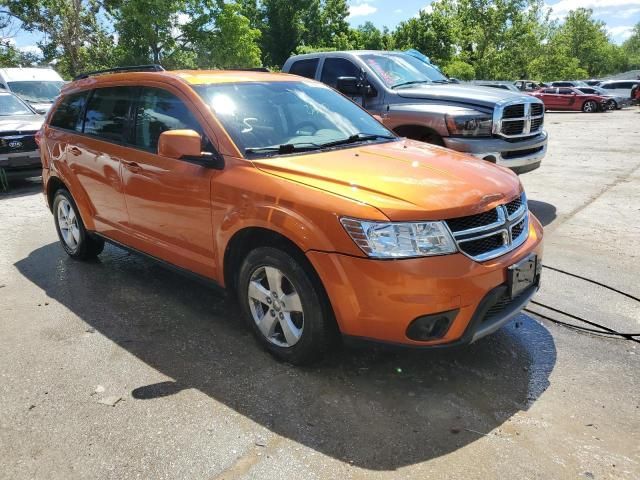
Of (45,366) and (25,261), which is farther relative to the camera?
(25,261)

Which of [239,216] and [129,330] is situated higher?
[239,216]

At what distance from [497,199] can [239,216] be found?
5.09 ft

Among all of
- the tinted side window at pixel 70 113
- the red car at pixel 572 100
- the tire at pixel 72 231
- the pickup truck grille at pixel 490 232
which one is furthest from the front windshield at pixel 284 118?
the red car at pixel 572 100

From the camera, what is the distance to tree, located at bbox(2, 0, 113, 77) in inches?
1048

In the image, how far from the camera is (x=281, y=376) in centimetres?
334

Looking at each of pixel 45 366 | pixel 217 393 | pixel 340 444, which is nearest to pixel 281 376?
pixel 217 393

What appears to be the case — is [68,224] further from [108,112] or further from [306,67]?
[306,67]

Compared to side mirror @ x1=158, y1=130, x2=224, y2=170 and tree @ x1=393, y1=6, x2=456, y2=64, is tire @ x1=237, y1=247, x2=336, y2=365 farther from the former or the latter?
tree @ x1=393, y1=6, x2=456, y2=64

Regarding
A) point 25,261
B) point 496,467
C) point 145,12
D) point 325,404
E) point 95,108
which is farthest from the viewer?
point 145,12

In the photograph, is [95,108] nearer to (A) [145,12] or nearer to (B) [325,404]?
(B) [325,404]

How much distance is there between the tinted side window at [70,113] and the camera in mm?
5164

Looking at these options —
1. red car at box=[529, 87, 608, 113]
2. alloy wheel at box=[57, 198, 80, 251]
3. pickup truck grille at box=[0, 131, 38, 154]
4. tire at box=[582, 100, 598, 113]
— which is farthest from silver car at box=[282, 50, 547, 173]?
tire at box=[582, 100, 598, 113]

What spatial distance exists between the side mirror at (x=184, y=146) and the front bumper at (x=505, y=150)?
3573mm

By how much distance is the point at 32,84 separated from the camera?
569 inches
